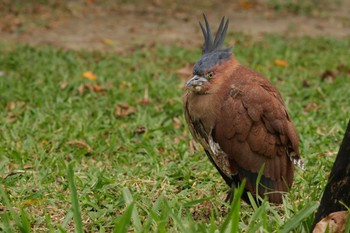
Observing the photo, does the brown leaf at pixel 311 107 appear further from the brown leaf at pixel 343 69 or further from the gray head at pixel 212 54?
the gray head at pixel 212 54

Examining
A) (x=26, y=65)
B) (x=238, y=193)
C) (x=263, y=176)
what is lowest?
(x=26, y=65)

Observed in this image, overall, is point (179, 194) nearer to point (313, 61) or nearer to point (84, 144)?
point (84, 144)

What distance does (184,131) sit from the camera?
568 cm

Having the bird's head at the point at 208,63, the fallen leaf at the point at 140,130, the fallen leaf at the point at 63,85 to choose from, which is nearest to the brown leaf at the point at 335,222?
the bird's head at the point at 208,63

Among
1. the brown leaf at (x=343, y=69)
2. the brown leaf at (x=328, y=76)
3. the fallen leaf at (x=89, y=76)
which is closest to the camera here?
the fallen leaf at (x=89, y=76)

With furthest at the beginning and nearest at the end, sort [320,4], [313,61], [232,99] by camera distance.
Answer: [320,4]
[313,61]
[232,99]

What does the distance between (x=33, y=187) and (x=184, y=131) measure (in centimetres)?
180

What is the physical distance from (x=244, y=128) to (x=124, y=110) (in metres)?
2.62

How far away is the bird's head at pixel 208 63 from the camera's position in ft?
12.6

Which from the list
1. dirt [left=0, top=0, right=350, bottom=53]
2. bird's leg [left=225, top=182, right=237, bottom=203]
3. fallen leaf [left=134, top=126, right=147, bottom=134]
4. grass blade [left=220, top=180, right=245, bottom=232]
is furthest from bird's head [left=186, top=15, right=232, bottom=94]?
dirt [left=0, top=0, right=350, bottom=53]

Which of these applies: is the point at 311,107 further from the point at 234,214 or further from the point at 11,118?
the point at 234,214

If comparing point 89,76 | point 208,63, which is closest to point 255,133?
point 208,63

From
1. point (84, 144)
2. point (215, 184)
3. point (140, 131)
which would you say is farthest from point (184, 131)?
point (215, 184)

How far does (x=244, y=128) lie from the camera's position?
371 cm
